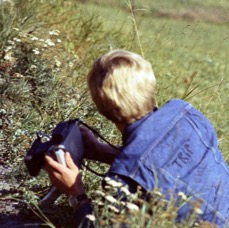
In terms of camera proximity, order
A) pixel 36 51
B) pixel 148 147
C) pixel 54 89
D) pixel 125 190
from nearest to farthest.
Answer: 1. pixel 125 190
2. pixel 148 147
3. pixel 54 89
4. pixel 36 51

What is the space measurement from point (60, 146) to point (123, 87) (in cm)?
37

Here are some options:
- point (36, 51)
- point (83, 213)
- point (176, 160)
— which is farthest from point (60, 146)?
point (36, 51)

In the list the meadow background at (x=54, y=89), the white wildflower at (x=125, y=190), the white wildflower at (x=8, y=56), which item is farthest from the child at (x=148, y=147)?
the white wildflower at (x=8, y=56)

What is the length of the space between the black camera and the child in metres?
0.05

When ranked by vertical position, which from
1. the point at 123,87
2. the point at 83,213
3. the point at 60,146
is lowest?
the point at 83,213

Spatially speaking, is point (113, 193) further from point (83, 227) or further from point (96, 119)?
point (96, 119)

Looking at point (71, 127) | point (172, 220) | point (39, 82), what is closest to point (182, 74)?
point (39, 82)

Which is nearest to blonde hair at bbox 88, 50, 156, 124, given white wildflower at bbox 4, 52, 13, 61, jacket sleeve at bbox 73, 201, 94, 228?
jacket sleeve at bbox 73, 201, 94, 228

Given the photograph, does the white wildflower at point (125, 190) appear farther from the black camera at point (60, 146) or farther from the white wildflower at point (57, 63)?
the white wildflower at point (57, 63)

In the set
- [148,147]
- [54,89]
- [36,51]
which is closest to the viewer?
[148,147]

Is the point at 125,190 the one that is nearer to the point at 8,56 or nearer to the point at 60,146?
the point at 60,146

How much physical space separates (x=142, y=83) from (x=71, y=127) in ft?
1.32

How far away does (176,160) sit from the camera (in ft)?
10.7

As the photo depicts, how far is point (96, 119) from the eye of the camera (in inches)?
184
